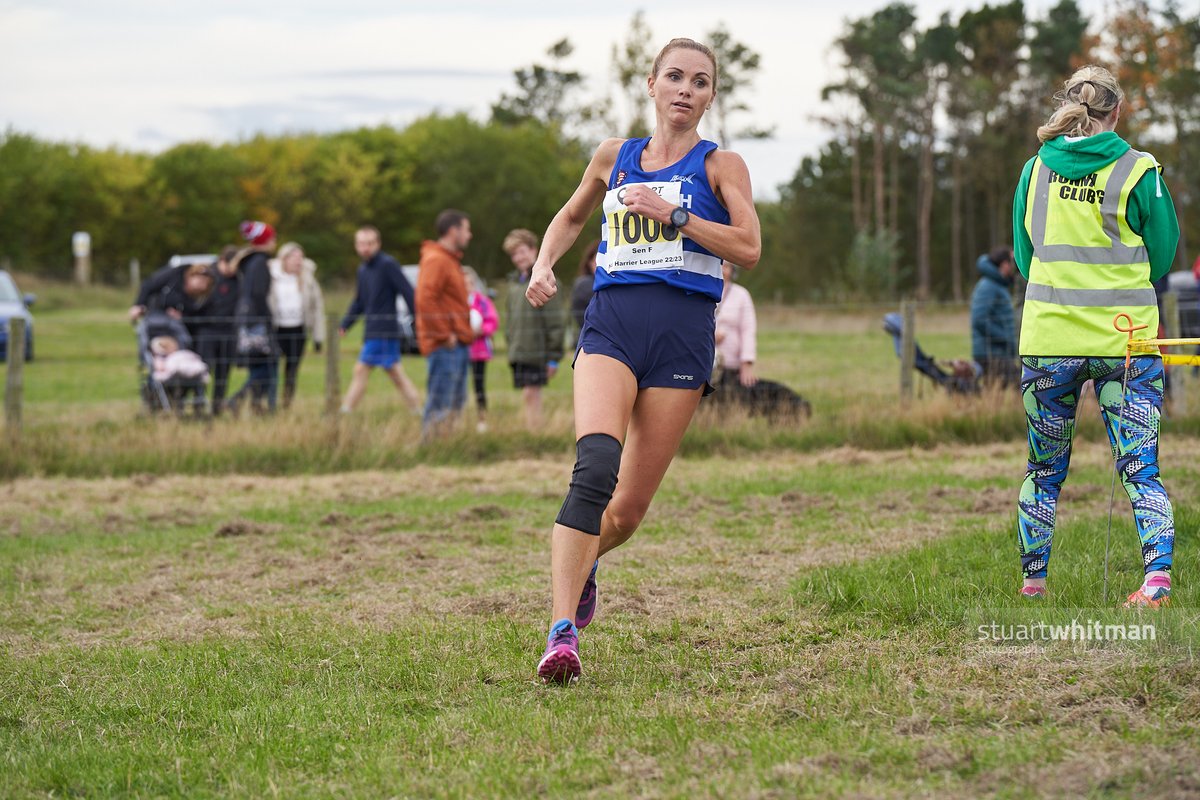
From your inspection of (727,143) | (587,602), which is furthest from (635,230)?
(727,143)

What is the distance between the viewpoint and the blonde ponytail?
5074 mm

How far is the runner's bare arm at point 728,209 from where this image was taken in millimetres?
4590

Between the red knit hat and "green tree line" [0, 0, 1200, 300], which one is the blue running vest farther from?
"green tree line" [0, 0, 1200, 300]

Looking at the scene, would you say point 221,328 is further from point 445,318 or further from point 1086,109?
point 1086,109

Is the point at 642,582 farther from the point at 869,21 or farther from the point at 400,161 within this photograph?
the point at 400,161

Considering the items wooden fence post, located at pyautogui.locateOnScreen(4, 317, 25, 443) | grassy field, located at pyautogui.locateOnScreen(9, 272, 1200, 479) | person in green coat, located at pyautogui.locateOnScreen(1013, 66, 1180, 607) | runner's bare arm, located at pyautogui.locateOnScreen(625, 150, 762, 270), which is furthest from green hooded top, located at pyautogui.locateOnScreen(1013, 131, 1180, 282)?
wooden fence post, located at pyautogui.locateOnScreen(4, 317, 25, 443)

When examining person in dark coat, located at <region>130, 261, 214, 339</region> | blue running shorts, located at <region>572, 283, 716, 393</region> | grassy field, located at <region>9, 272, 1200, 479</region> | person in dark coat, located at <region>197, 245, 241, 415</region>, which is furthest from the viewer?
person in dark coat, located at <region>130, 261, 214, 339</region>

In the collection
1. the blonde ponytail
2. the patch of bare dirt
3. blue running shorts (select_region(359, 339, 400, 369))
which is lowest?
the patch of bare dirt

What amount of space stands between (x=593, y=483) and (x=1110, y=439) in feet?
6.72

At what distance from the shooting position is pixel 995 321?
511 inches

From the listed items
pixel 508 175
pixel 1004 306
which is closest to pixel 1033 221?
pixel 1004 306

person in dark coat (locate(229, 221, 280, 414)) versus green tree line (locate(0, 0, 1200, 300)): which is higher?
green tree line (locate(0, 0, 1200, 300))

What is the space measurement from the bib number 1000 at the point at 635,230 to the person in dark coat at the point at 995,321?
28.1ft

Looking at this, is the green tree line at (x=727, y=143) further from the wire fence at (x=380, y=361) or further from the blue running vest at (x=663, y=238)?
the blue running vest at (x=663, y=238)
